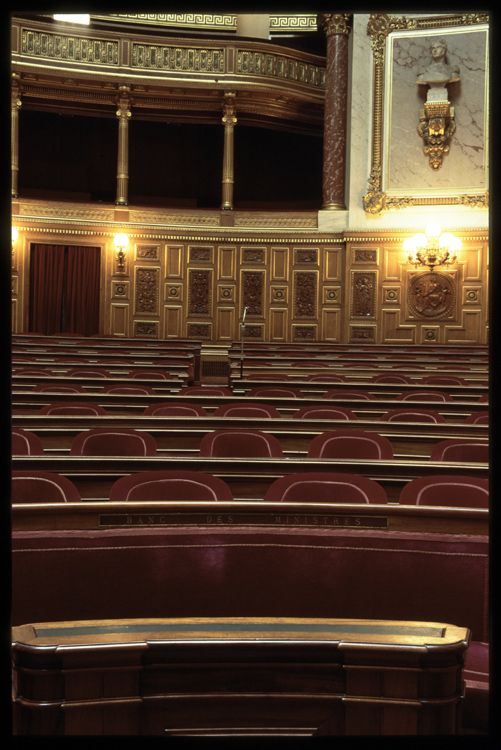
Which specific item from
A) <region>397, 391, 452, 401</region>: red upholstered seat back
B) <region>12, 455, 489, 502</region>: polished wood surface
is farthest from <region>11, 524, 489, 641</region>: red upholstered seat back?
<region>397, 391, 452, 401</region>: red upholstered seat back

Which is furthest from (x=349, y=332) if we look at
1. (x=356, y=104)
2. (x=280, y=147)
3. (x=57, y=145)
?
(x=57, y=145)

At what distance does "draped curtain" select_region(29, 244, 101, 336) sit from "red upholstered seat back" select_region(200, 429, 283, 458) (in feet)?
40.9

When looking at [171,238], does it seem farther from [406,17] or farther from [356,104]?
[406,17]

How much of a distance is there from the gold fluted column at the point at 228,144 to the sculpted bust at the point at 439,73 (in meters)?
4.15

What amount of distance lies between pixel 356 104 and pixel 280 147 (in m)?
3.87

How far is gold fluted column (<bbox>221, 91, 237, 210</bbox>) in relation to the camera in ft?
52.9

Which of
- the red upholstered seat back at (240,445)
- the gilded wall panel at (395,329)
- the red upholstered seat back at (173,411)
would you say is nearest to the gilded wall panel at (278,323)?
the gilded wall panel at (395,329)

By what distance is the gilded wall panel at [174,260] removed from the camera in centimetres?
1608

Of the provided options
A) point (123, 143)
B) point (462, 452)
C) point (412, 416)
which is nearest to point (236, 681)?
point (462, 452)

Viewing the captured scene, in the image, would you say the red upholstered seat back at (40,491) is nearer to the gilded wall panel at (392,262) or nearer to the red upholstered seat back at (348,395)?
the red upholstered seat back at (348,395)

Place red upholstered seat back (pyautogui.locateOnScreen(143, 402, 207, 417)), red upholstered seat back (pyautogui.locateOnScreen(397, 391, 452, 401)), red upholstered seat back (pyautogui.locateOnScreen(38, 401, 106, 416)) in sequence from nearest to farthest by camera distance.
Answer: red upholstered seat back (pyautogui.locateOnScreen(38, 401, 106, 416)) → red upholstered seat back (pyautogui.locateOnScreen(143, 402, 207, 417)) → red upholstered seat back (pyautogui.locateOnScreen(397, 391, 452, 401))

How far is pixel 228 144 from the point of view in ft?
53.6

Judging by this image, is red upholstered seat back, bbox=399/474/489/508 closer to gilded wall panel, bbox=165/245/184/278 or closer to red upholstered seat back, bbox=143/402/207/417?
red upholstered seat back, bbox=143/402/207/417

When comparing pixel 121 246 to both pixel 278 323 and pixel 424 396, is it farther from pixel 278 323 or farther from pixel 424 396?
pixel 424 396
